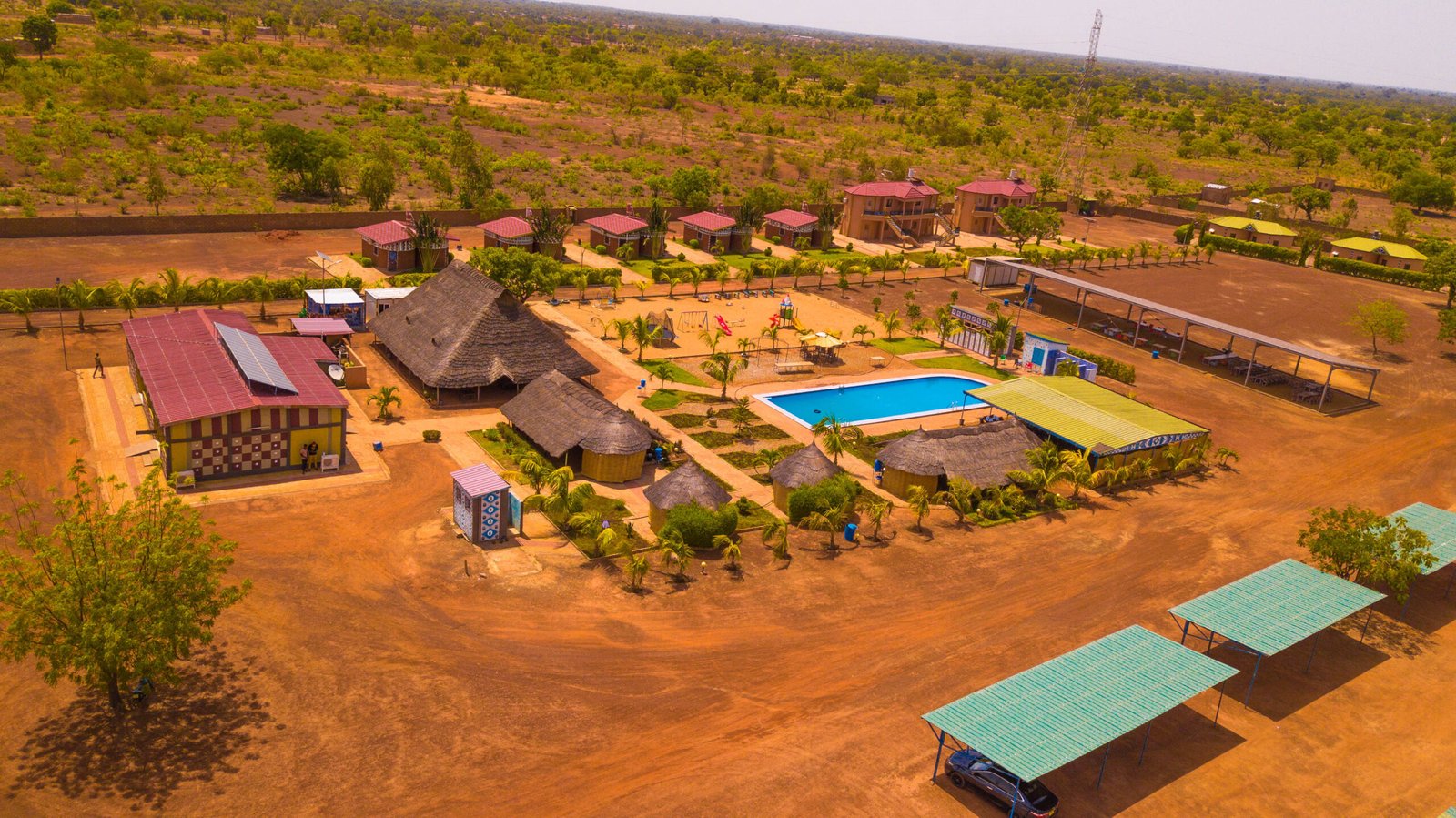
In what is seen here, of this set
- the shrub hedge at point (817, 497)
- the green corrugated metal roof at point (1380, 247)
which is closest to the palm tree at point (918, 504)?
the shrub hedge at point (817, 497)

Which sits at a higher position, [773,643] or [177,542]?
[177,542]

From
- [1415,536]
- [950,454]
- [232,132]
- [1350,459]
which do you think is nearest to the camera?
[1415,536]

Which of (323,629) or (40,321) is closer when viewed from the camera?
(323,629)

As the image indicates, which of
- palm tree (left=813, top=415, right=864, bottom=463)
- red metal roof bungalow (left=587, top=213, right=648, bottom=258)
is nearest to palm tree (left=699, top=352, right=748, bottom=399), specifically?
palm tree (left=813, top=415, right=864, bottom=463)

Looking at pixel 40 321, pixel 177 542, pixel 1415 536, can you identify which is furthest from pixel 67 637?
pixel 1415 536

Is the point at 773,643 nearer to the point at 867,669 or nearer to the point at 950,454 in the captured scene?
the point at 867,669

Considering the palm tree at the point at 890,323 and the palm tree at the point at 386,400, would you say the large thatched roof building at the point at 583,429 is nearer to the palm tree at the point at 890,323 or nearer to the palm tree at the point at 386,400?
the palm tree at the point at 386,400
